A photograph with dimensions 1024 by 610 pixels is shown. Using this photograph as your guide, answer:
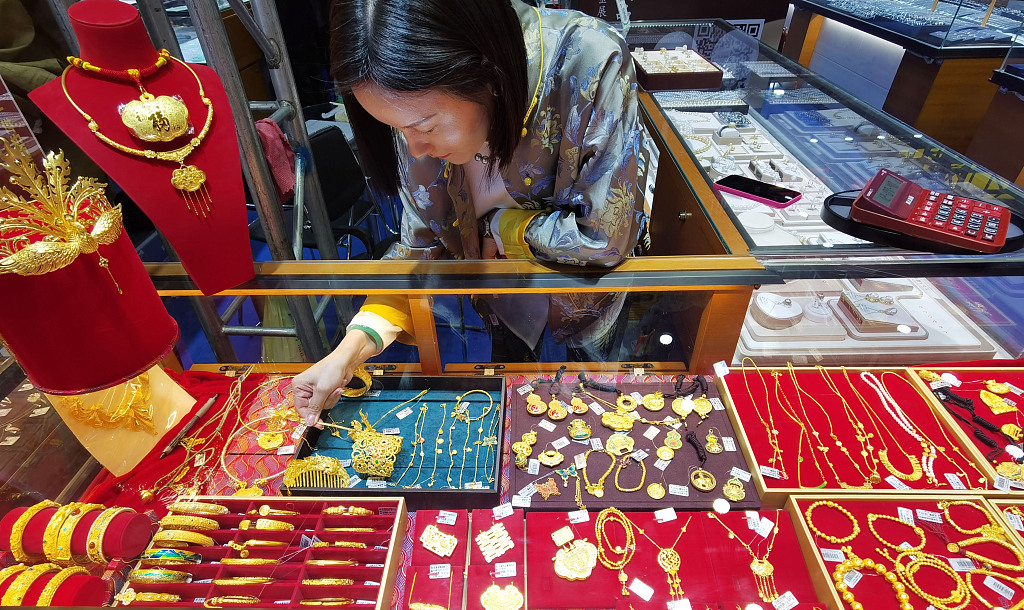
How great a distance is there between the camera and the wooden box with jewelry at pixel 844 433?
1.27 meters

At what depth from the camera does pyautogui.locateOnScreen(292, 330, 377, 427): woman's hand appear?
4.18 ft

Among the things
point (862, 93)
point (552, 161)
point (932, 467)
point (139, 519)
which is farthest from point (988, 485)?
point (862, 93)

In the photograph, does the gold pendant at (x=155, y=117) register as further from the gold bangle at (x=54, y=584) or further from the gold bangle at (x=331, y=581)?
the gold bangle at (x=331, y=581)

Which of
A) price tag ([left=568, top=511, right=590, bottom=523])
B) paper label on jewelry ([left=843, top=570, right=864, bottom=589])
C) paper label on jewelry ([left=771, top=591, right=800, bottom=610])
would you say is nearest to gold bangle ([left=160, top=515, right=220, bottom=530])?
price tag ([left=568, top=511, right=590, bottom=523])

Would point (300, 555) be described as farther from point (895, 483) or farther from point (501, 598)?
point (895, 483)

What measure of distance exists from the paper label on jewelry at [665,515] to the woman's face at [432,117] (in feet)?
3.03

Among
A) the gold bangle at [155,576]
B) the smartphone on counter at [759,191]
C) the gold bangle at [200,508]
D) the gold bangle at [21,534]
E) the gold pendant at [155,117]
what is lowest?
the gold bangle at [200,508]

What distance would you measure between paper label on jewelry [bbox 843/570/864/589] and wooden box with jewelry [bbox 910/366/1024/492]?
0.49 meters

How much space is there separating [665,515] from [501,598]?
1.39 feet

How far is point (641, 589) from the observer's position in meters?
1.07

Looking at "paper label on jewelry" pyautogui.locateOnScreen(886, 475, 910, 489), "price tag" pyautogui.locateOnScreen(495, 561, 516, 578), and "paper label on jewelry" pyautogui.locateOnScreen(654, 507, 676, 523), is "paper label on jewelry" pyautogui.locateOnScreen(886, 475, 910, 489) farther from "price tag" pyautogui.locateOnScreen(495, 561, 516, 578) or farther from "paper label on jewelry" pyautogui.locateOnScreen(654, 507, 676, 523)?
"price tag" pyautogui.locateOnScreen(495, 561, 516, 578)

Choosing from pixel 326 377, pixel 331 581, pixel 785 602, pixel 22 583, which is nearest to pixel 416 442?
pixel 326 377

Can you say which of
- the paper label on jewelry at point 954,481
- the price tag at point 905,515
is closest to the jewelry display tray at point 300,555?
the price tag at point 905,515

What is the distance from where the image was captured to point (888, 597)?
105cm
